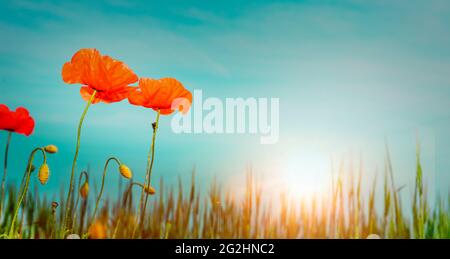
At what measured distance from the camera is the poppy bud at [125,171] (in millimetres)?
1319

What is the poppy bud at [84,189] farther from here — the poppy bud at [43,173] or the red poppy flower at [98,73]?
the red poppy flower at [98,73]

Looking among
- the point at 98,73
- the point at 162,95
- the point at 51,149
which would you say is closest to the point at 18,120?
the point at 51,149

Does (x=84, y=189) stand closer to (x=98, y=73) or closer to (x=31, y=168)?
(x=31, y=168)

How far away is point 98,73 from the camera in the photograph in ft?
4.13

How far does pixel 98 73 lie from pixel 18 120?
0.22 m

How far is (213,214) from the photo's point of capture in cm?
156

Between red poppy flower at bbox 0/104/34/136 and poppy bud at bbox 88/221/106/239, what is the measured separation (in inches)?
12.7

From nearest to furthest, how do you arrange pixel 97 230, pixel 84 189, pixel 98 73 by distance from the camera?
1. pixel 98 73
2. pixel 84 189
3. pixel 97 230

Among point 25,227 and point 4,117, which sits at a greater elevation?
point 4,117

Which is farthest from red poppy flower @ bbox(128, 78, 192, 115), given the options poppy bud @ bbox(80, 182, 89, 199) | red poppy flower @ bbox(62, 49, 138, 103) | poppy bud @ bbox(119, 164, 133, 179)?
poppy bud @ bbox(80, 182, 89, 199)
